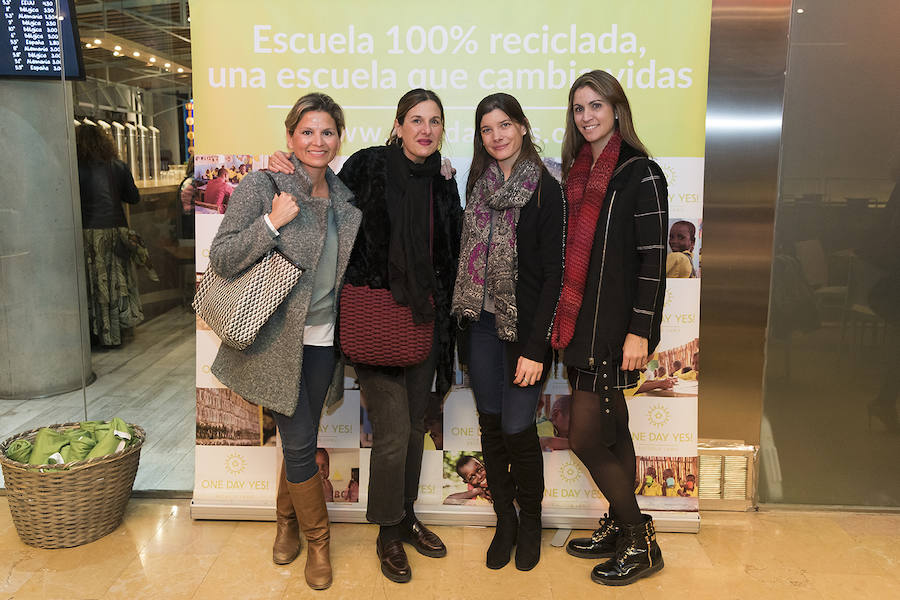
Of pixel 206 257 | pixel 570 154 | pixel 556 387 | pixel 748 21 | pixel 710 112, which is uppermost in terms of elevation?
pixel 748 21

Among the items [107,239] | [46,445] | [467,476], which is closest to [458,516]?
[467,476]

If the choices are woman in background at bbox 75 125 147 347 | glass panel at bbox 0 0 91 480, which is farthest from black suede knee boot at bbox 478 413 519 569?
glass panel at bbox 0 0 91 480

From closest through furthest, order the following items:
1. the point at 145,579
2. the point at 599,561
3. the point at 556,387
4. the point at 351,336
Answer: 1. the point at 351,336
2. the point at 145,579
3. the point at 599,561
4. the point at 556,387

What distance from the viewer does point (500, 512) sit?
2617 mm

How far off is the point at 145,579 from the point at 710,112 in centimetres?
286

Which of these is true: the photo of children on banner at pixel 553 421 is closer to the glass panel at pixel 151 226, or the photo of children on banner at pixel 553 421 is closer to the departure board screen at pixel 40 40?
the glass panel at pixel 151 226

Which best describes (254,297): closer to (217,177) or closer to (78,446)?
(217,177)

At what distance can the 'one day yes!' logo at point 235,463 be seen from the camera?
9.73 ft

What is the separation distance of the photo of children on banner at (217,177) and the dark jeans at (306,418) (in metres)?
0.86

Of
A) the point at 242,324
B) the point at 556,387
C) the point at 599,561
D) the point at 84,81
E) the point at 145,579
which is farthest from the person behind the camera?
the point at 84,81

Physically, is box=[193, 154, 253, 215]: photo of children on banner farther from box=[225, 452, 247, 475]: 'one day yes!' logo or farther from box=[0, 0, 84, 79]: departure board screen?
A: box=[225, 452, 247, 475]: 'one day yes!' logo

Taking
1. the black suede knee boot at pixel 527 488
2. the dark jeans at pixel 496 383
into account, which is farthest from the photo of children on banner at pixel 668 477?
the dark jeans at pixel 496 383

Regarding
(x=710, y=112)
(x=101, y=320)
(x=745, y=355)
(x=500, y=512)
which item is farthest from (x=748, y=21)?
(x=101, y=320)

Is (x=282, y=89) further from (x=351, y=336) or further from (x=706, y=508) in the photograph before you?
(x=706, y=508)
